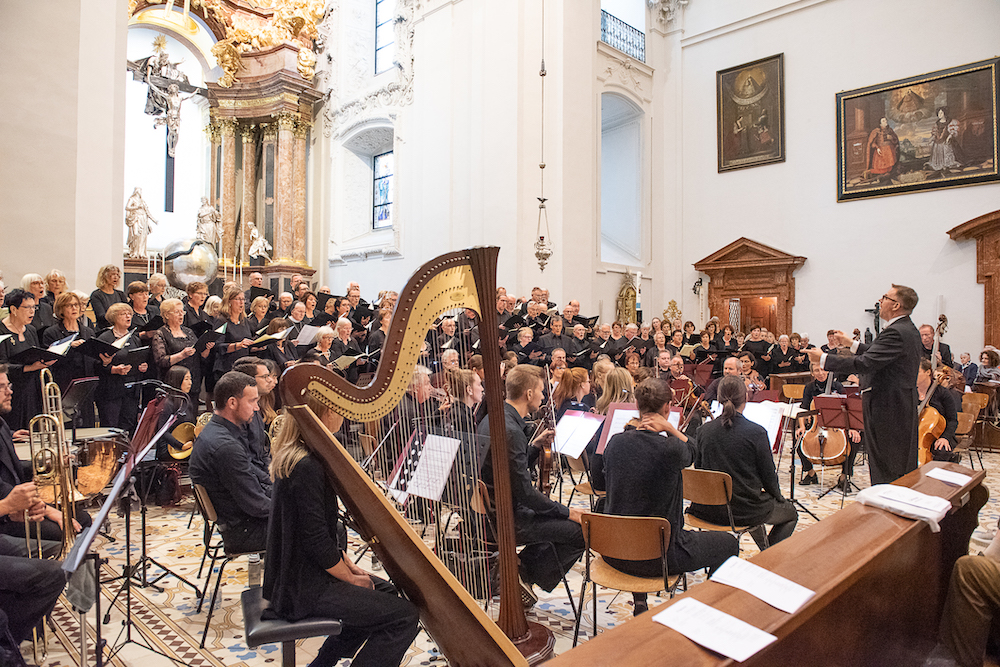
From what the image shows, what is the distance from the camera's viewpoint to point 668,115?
16375 mm

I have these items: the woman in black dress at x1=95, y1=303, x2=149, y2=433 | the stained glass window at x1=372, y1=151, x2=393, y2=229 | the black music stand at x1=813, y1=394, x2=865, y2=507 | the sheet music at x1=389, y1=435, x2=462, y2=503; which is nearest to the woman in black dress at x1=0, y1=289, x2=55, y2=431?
the woman in black dress at x1=95, y1=303, x2=149, y2=433

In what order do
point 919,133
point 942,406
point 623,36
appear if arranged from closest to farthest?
point 942,406, point 919,133, point 623,36

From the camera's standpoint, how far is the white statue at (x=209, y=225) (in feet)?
53.0

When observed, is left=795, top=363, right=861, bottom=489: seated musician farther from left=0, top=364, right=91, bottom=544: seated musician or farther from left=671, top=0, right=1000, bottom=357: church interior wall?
left=671, top=0, right=1000, bottom=357: church interior wall

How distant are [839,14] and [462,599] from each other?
15.7 meters

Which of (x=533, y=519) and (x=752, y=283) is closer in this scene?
(x=533, y=519)

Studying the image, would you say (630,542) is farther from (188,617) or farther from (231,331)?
(231,331)

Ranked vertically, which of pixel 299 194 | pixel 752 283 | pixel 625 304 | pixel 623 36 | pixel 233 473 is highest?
pixel 623 36

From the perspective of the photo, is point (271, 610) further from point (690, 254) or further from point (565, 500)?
point (690, 254)

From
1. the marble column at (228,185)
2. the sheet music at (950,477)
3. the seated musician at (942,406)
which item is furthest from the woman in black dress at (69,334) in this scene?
the marble column at (228,185)

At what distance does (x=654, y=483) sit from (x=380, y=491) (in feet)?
4.87

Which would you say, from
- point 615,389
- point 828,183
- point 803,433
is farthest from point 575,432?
point 828,183

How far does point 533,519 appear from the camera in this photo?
11.2ft

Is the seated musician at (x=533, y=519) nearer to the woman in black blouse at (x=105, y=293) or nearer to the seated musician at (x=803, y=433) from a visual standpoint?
the seated musician at (x=803, y=433)
